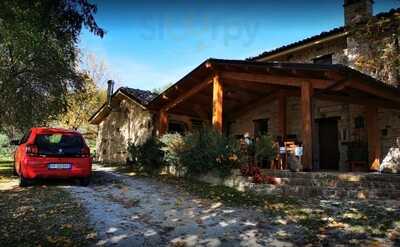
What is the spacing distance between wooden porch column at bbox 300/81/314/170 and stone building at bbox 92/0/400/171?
26 millimetres

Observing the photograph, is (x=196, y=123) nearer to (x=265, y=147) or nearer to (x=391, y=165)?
(x=265, y=147)

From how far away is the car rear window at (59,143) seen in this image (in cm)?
927

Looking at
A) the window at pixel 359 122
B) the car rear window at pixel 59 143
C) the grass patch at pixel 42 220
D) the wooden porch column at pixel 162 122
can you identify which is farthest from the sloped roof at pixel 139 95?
the grass patch at pixel 42 220

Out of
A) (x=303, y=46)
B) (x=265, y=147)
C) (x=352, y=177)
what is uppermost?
(x=303, y=46)

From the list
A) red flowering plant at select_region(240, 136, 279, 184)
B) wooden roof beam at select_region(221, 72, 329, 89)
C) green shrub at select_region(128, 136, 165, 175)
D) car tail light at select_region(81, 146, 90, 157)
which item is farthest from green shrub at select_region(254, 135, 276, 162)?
car tail light at select_region(81, 146, 90, 157)

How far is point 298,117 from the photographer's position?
15.0 metres

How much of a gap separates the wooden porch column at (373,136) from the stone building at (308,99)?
1.3 inches

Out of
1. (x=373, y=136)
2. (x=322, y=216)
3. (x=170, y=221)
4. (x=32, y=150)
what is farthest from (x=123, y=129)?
(x=322, y=216)

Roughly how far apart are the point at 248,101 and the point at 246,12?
9397 millimetres

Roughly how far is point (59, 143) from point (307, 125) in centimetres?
667

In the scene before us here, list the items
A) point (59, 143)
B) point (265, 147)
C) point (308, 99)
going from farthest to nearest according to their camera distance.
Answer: point (265, 147)
point (308, 99)
point (59, 143)

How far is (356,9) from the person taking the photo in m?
15.0

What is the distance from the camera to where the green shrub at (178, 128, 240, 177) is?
33.1 ft

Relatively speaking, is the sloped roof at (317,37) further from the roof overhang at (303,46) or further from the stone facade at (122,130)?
the stone facade at (122,130)
